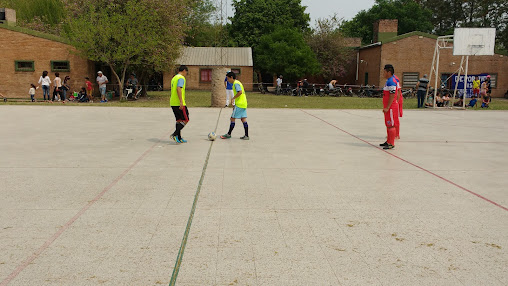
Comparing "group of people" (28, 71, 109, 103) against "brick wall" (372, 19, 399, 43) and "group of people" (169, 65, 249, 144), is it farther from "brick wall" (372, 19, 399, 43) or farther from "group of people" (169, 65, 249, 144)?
"brick wall" (372, 19, 399, 43)

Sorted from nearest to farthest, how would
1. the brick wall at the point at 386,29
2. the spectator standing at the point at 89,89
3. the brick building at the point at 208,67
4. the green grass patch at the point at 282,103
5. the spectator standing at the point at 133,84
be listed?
1. the green grass patch at the point at 282,103
2. the spectator standing at the point at 89,89
3. the spectator standing at the point at 133,84
4. the brick wall at the point at 386,29
5. the brick building at the point at 208,67

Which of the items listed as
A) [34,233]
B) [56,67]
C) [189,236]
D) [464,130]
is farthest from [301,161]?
[56,67]

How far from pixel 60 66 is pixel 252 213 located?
2544 cm

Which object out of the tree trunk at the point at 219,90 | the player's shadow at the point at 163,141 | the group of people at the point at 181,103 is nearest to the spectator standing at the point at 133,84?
the tree trunk at the point at 219,90

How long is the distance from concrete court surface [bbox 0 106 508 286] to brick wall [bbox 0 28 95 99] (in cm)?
1821

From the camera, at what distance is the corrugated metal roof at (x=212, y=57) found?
148 ft

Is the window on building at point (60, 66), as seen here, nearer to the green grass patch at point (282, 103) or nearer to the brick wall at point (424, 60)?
the green grass patch at point (282, 103)

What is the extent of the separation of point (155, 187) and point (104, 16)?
20.8 meters

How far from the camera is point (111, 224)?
14.6ft

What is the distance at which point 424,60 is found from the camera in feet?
125

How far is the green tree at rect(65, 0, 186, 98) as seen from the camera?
77.3 ft

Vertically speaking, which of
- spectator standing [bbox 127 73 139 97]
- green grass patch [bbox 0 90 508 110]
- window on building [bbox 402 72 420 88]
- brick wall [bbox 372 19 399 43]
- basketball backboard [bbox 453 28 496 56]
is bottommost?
green grass patch [bbox 0 90 508 110]

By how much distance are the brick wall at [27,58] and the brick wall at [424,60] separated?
25002mm


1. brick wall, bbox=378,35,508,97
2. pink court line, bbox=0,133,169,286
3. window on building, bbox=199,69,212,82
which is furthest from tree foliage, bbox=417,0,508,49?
pink court line, bbox=0,133,169,286
